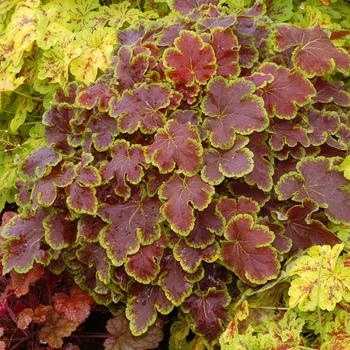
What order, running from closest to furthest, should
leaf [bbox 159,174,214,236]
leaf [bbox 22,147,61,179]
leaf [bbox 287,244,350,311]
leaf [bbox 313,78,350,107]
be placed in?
leaf [bbox 287,244,350,311] → leaf [bbox 159,174,214,236] → leaf [bbox 22,147,61,179] → leaf [bbox 313,78,350,107]

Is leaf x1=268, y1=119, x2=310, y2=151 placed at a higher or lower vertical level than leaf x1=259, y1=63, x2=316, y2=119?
lower

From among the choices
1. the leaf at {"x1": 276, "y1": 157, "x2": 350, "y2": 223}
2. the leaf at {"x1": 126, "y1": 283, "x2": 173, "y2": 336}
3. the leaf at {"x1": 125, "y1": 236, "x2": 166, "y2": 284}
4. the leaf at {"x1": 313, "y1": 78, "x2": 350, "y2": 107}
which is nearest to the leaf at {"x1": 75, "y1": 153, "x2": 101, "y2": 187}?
the leaf at {"x1": 125, "y1": 236, "x2": 166, "y2": 284}

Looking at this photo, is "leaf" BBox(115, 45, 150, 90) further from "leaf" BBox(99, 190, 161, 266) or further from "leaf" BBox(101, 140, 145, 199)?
"leaf" BBox(99, 190, 161, 266)

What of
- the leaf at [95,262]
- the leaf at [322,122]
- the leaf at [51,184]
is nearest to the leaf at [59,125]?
the leaf at [51,184]

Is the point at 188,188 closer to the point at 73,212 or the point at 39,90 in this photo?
the point at 73,212

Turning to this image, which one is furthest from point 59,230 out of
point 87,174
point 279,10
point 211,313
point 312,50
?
point 279,10

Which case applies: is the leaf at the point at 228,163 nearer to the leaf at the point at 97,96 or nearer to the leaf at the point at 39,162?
the leaf at the point at 97,96
